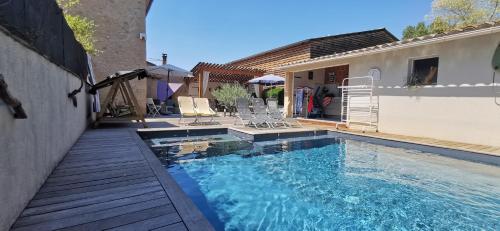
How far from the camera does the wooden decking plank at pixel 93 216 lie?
6.11 feet

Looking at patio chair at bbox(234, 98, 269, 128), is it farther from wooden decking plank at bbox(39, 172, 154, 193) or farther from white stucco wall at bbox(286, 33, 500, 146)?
wooden decking plank at bbox(39, 172, 154, 193)

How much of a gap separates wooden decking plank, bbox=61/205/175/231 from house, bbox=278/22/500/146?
695cm

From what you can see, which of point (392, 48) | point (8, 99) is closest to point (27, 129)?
point (8, 99)

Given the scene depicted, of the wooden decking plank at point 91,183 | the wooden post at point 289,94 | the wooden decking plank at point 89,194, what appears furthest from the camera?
the wooden post at point 289,94

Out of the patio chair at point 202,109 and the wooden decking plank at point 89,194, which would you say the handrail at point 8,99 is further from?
the patio chair at point 202,109

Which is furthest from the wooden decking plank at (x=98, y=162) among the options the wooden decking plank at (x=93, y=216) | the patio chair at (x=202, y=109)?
the patio chair at (x=202, y=109)

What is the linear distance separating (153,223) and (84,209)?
68cm

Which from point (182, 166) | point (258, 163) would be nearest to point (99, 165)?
point (182, 166)

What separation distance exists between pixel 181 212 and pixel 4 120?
1.35 metres

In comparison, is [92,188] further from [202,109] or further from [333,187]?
[202,109]

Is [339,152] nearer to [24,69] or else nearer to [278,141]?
[278,141]

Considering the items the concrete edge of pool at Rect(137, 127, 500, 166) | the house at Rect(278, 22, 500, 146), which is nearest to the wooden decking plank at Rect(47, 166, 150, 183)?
the concrete edge of pool at Rect(137, 127, 500, 166)

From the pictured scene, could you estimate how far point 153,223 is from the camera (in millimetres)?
1954

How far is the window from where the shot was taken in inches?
269
